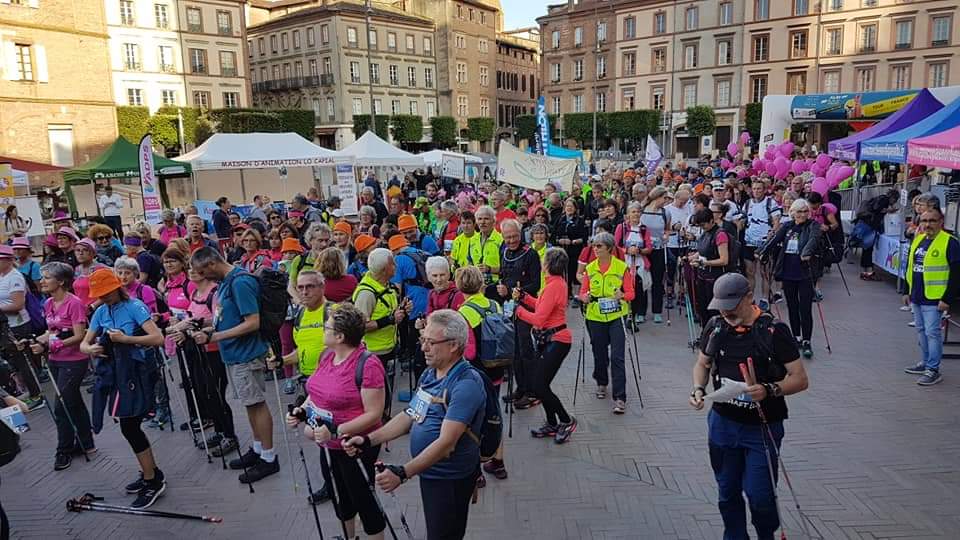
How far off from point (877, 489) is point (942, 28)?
5499cm

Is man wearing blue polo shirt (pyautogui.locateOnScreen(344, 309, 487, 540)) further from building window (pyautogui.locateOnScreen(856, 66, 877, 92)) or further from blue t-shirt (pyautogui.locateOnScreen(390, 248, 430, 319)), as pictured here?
building window (pyautogui.locateOnScreen(856, 66, 877, 92))

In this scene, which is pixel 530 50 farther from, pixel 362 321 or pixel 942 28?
pixel 362 321

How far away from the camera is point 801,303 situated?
8133mm

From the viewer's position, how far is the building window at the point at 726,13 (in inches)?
2151

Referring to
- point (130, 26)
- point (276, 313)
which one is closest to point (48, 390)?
point (276, 313)

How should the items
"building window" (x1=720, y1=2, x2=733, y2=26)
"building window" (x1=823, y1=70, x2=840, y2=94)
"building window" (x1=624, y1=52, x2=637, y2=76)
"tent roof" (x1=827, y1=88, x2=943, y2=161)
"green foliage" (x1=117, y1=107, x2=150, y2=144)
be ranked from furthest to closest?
"building window" (x1=624, y1=52, x2=637, y2=76) < "building window" (x1=720, y1=2, x2=733, y2=26) < "building window" (x1=823, y1=70, x2=840, y2=94) < "green foliage" (x1=117, y1=107, x2=150, y2=144) < "tent roof" (x1=827, y1=88, x2=943, y2=161)

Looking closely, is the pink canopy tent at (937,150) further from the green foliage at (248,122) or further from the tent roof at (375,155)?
the green foliage at (248,122)

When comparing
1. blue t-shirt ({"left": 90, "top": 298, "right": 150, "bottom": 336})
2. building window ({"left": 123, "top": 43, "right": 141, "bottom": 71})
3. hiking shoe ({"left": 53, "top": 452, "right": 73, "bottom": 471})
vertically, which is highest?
building window ({"left": 123, "top": 43, "right": 141, "bottom": 71})

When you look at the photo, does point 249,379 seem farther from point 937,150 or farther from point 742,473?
point 937,150

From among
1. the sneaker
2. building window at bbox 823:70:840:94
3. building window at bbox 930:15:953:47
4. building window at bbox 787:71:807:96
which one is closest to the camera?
the sneaker

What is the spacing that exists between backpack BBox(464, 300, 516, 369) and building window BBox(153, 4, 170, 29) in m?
50.9

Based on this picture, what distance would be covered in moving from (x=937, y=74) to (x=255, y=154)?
5107 cm

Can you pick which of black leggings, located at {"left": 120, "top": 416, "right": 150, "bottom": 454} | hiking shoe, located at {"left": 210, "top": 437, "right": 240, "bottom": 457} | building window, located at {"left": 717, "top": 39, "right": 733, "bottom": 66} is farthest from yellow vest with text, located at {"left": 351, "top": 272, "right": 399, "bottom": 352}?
building window, located at {"left": 717, "top": 39, "right": 733, "bottom": 66}

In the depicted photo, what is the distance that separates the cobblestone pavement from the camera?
187 inches
